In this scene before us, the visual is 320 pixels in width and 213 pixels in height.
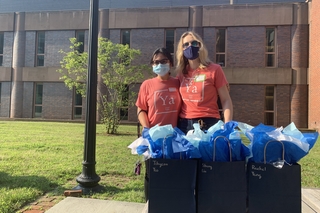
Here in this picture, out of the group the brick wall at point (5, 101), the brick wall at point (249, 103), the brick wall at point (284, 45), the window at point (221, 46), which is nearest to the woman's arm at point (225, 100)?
the brick wall at point (249, 103)

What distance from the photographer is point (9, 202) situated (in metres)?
3.24

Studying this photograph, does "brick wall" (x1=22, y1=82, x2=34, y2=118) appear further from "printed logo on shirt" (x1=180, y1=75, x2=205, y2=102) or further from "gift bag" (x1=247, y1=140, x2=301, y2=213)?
"gift bag" (x1=247, y1=140, x2=301, y2=213)

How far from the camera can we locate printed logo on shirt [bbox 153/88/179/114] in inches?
92.4

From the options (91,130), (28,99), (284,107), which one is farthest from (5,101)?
(284,107)

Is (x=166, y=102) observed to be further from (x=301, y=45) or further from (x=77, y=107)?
(x=77, y=107)

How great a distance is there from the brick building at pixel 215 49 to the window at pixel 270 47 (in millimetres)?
58

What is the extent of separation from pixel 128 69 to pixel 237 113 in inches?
306

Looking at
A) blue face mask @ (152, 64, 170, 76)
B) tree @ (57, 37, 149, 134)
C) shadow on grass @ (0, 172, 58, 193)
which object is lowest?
shadow on grass @ (0, 172, 58, 193)

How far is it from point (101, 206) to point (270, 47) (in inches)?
619

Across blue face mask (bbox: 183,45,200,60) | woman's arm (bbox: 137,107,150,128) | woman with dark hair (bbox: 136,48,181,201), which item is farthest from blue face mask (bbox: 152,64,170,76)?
woman's arm (bbox: 137,107,150,128)

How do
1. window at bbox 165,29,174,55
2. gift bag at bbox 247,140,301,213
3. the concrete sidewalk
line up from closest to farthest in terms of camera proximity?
1. gift bag at bbox 247,140,301,213
2. the concrete sidewalk
3. window at bbox 165,29,174,55

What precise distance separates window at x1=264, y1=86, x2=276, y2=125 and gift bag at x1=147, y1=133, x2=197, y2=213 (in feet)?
51.4

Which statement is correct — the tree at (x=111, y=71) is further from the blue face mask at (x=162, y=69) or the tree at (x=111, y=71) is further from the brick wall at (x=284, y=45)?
the brick wall at (x=284, y=45)

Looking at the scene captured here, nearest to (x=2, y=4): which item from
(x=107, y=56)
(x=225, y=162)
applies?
(x=107, y=56)
